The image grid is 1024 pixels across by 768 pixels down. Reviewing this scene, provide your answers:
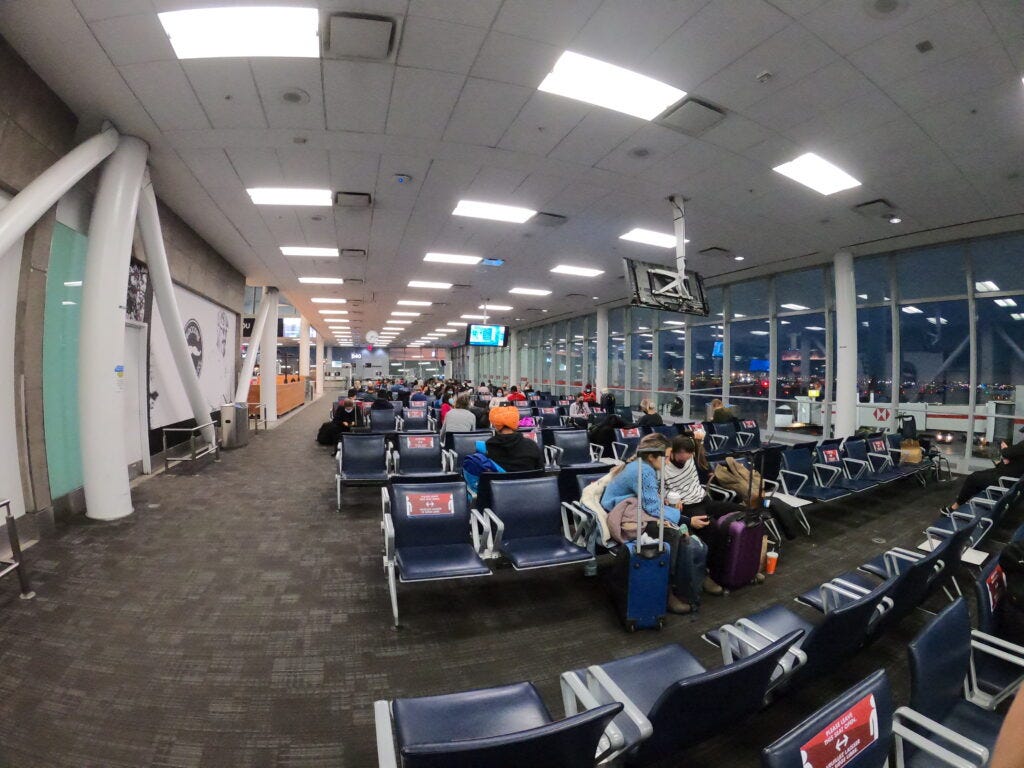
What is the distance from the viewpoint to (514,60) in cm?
321

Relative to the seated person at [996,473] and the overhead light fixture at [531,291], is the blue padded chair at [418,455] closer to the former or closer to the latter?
the seated person at [996,473]

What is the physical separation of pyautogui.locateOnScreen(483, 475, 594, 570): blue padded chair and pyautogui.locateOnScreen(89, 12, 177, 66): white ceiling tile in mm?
4018

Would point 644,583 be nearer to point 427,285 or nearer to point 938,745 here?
point 938,745

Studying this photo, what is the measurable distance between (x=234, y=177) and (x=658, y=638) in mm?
6478

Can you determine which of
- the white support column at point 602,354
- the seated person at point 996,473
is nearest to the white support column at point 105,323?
the seated person at point 996,473

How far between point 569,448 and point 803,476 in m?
2.79

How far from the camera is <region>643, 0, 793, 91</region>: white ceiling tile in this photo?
2742 millimetres

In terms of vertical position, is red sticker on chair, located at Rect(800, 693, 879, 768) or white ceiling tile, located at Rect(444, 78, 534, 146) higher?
white ceiling tile, located at Rect(444, 78, 534, 146)

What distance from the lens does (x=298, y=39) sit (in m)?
3.08

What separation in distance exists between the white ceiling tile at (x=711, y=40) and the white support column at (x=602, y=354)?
38.9ft

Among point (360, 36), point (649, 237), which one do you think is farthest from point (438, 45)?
point (649, 237)

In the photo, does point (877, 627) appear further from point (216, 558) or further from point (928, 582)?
point (216, 558)

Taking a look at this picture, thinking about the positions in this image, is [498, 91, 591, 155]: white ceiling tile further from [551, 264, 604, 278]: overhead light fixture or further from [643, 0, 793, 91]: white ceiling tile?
[551, 264, 604, 278]: overhead light fixture

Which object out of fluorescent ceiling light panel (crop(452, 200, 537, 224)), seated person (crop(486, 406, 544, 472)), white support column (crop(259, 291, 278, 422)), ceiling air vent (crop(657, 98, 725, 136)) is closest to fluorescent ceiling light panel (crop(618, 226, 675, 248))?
fluorescent ceiling light panel (crop(452, 200, 537, 224))
